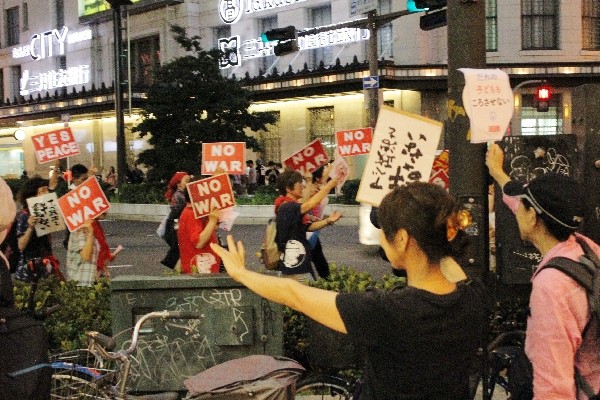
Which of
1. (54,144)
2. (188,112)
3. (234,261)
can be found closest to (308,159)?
(54,144)

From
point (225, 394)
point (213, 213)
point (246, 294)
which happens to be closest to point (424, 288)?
point (225, 394)

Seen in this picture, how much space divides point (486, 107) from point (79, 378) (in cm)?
300

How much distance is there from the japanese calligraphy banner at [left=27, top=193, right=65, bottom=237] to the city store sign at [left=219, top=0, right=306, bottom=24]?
29138 mm

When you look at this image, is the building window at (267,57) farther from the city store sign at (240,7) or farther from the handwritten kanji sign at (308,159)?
the handwritten kanji sign at (308,159)

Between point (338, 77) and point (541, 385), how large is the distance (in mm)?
29436

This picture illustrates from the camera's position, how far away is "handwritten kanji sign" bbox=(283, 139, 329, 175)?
12.0 meters

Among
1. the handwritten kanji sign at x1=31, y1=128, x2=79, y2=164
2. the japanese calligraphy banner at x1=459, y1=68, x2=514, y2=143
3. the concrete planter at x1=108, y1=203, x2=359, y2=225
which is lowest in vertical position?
the concrete planter at x1=108, y1=203, x2=359, y2=225

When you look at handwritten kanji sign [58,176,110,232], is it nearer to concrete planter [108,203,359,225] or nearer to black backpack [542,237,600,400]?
black backpack [542,237,600,400]

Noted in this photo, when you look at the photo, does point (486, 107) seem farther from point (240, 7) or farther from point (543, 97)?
point (240, 7)

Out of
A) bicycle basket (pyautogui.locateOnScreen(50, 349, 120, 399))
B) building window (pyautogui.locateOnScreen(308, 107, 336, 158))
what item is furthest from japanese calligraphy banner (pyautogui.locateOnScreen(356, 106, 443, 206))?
building window (pyautogui.locateOnScreen(308, 107, 336, 158))

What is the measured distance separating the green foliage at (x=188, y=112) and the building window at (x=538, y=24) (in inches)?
394

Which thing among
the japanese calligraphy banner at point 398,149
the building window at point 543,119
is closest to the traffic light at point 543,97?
the building window at point 543,119

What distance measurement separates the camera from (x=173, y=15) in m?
41.6

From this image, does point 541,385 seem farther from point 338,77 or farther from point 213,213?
point 338,77
